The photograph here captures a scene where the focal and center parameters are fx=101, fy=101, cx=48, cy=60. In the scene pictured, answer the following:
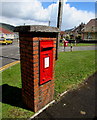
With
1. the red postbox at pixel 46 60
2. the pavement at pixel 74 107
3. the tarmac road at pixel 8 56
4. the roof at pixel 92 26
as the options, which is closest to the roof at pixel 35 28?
the red postbox at pixel 46 60

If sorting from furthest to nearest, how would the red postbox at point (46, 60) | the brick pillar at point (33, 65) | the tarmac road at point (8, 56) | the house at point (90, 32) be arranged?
the house at point (90, 32)
the tarmac road at point (8, 56)
the red postbox at point (46, 60)
the brick pillar at point (33, 65)

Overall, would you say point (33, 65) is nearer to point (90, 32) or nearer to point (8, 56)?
point (8, 56)

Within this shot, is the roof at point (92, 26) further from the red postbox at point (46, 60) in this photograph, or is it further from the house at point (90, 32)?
the red postbox at point (46, 60)

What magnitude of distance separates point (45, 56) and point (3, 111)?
1672mm

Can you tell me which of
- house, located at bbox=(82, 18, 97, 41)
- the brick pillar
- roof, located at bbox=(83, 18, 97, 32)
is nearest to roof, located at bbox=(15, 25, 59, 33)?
the brick pillar

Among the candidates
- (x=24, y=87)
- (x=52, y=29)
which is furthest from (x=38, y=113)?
(x=52, y=29)

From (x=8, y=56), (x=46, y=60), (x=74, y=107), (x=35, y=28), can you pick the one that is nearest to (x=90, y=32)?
(x=8, y=56)

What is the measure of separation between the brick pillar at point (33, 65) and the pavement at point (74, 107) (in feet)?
0.93

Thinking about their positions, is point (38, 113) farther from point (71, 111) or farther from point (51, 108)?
point (71, 111)

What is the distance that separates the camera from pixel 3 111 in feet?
7.97

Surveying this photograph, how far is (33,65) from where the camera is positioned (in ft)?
6.91

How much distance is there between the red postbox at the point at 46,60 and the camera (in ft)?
7.17

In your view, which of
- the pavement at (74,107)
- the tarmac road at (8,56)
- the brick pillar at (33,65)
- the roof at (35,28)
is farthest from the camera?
the tarmac road at (8,56)

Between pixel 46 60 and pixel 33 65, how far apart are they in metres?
0.38
